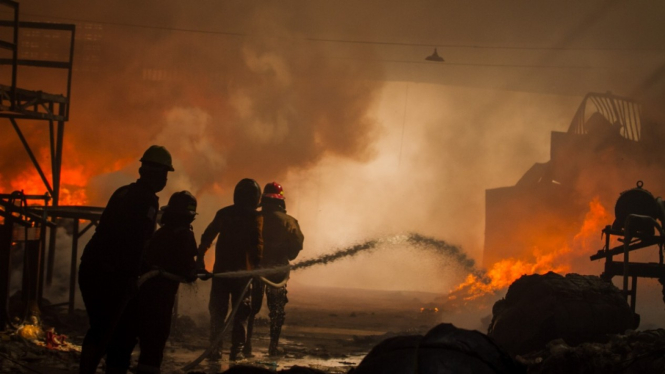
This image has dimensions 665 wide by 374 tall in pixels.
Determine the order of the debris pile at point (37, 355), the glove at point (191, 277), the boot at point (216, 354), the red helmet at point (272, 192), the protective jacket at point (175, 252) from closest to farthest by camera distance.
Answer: the glove at point (191, 277), the protective jacket at point (175, 252), the debris pile at point (37, 355), the boot at point (216, 354), the red helmet at point (272, 192)

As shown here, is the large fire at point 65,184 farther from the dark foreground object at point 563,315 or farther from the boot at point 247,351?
the dark foreground object at point 563,315

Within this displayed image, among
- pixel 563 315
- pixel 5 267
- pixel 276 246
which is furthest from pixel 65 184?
pixel 563 315

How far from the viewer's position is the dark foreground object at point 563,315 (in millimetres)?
7328

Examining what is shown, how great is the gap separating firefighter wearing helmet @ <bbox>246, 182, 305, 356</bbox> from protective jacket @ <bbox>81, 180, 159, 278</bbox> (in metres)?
4.07

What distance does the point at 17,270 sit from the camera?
42.9ft

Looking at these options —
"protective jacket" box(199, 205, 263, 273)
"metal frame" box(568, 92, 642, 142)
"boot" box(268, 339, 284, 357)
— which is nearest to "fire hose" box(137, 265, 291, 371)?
"protective jacket" box(199, 205, 263, 273)

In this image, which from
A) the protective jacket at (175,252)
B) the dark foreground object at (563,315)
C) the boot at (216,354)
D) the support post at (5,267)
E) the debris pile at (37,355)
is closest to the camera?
the protective jacket at (175,252)

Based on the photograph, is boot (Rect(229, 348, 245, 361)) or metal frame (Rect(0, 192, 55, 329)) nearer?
boot (Rect(229, 348, 245, 361))

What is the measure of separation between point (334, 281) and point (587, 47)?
49.2 feet

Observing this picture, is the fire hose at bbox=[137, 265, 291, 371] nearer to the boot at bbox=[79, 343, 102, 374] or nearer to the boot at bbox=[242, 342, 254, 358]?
the boot at bbox=[242, 342, 254, 358]

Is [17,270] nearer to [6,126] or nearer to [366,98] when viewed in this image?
[6,126]

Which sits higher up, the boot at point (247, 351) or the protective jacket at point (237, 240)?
the protective jacket at point (237, 240)

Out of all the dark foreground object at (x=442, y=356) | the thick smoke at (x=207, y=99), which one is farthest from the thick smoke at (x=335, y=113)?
the dark foreground object at (x=442, y=356)

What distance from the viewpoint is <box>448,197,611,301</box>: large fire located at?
18.1 m
